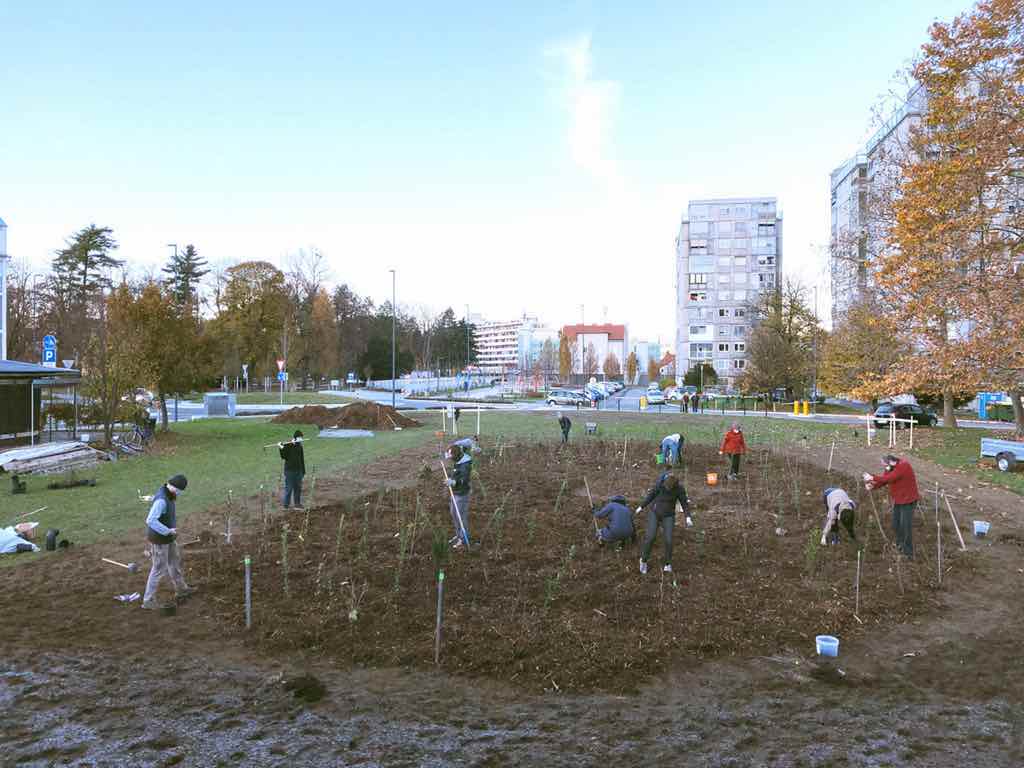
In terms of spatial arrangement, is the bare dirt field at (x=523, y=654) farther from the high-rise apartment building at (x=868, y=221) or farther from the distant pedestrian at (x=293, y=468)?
the high-rise apartment building at (x=868, y=221)

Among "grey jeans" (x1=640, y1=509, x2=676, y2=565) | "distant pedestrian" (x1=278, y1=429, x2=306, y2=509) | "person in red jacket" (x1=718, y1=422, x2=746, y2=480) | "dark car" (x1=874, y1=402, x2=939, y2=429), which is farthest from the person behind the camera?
"dark car" (x1=874, y1=402, x2=939, y2=429)

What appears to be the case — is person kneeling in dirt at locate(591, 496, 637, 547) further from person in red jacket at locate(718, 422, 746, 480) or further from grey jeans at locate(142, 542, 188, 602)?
person in red jacket at locate(718, 422, 746, 480)

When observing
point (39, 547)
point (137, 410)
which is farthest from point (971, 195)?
point (137, 410)

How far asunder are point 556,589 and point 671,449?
30.6ft

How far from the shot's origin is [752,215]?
85.0m

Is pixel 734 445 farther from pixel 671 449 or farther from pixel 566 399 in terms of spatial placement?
pixel 566 399

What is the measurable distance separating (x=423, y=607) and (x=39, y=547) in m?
6.70

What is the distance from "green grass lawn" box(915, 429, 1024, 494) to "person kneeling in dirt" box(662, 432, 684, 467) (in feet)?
25.0

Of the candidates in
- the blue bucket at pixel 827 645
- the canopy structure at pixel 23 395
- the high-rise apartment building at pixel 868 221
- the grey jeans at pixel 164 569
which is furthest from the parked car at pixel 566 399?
the blue bucket at pixel 827 645

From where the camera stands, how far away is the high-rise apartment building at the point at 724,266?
84750mm

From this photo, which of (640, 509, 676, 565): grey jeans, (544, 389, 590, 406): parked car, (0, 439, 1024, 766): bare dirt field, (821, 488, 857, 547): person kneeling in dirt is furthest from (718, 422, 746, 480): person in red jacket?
(544, 389, 590, 406): parked car

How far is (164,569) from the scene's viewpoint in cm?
767

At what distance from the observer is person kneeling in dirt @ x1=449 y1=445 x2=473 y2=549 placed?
31.3ft

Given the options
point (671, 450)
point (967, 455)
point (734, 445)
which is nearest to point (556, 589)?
point (734, 445)
